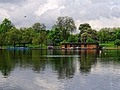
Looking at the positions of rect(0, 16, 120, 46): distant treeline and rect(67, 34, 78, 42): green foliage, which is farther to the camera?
rect(67, 34, 78, 42): green foliage

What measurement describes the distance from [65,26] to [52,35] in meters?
10.1

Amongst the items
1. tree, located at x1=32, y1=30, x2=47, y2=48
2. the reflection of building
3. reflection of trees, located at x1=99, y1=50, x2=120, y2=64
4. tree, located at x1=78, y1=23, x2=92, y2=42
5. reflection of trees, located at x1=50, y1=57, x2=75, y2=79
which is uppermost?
tree, located at x1=78, y1=23, x2=92, y2=42

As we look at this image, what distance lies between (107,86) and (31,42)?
13649 centimetres

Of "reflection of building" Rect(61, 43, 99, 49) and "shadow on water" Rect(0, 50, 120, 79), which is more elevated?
"reflection of building" Rect(61, 43, 99, 49)

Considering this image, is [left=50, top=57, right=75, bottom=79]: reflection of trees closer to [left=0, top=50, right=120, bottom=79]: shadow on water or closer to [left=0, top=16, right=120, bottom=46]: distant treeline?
[left=0, top=50, right=120, bottom=79]: shadow on water

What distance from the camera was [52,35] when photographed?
564 feet

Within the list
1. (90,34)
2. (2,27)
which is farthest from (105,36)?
(2,27)

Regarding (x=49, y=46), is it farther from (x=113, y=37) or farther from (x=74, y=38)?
(x=113, y=37)

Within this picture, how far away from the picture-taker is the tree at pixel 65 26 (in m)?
177

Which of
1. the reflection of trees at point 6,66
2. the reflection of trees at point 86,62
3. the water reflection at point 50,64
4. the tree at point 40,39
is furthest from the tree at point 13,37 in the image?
the reflection of trees at point 6,66

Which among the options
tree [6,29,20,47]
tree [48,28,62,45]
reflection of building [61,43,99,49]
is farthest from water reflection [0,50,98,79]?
tree [48,28,62,45]

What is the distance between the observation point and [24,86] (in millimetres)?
33344

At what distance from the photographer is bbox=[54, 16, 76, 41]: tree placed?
581 feet

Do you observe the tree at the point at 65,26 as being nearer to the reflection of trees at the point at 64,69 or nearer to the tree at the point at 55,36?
the tree at the point at 55,36
